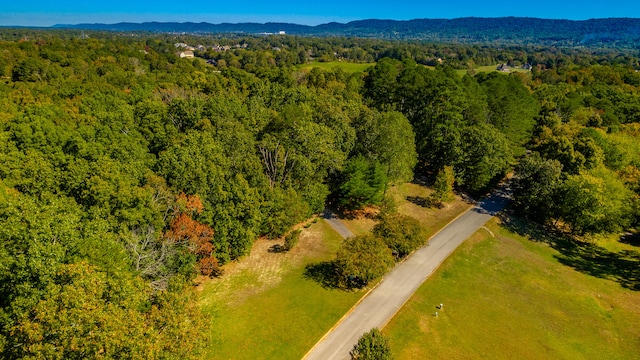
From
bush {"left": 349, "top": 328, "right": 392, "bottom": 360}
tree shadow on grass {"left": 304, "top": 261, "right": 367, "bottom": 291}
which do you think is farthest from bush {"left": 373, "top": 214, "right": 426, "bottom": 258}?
bush {"left": 349, "top": 328, "right": 392, "bottom": 360}

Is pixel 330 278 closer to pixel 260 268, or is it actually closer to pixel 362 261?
pixel 362 261

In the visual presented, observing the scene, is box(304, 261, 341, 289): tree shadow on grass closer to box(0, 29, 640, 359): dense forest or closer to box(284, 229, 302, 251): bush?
box(284, 229, 302, 251): bush

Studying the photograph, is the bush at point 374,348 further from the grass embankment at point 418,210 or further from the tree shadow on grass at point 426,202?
the tree shadow on grass at point 426,202

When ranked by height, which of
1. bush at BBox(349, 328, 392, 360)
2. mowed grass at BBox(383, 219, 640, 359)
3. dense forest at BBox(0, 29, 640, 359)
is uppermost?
dense forest at BBox(0, 29, 640, 359)

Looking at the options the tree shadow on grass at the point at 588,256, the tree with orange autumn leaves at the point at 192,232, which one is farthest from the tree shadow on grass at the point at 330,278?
the tree shadow on grass at the point at 588,256

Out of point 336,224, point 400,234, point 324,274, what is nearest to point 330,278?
point 324,274

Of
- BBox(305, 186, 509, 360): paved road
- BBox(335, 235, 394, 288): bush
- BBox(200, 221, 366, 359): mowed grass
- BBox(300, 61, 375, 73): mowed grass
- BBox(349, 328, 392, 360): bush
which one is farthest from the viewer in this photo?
BBox(300, 61, 375, 73): mowed grass

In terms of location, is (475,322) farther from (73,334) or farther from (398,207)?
(73,334)
